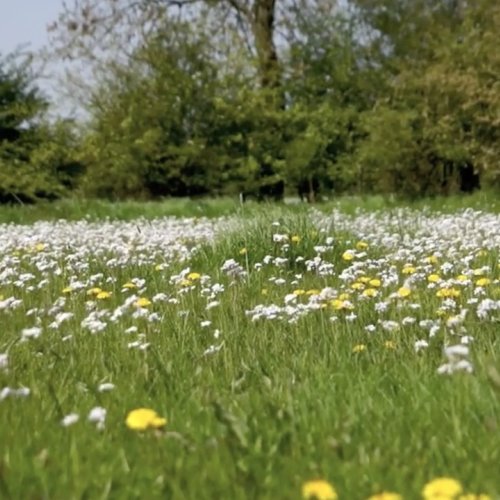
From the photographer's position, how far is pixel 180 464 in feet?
6.66

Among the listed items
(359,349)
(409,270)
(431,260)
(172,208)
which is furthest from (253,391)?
(172,208)

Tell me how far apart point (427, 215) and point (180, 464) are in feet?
35.9

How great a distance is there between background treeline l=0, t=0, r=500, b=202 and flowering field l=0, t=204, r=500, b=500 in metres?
15.2

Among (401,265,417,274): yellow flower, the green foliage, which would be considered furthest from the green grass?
(401,265,417,274): yellow flower

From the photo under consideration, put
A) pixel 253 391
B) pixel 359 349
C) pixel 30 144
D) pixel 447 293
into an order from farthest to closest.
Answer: pixel 30 144 → pixel 447 293 → pixel 359 349 → pixel 253 391

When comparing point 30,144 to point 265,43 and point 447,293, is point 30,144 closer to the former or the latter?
point 265,43

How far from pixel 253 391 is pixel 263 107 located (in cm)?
1933

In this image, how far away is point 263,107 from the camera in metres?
21.7

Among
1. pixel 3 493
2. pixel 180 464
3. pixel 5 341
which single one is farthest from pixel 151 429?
pixel 5 341

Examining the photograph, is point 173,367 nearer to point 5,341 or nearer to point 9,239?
point 5,341

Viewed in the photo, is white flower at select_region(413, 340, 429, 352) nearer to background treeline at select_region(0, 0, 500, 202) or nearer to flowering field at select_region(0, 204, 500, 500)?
flowering field at select_region(0, 204, 500, 500)

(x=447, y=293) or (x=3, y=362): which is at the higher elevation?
(x=3, y=362)

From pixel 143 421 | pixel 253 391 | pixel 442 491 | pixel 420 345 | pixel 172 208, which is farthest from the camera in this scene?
pixel 172 208

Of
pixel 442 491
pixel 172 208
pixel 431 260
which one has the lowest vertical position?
pixel 172 208
